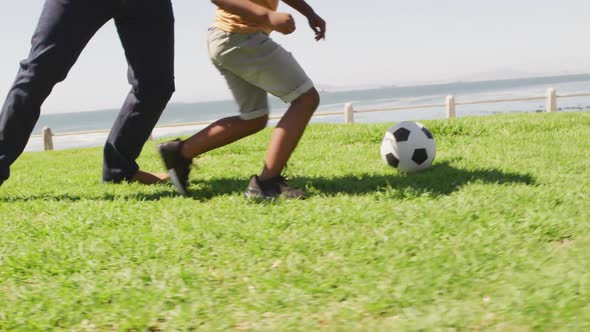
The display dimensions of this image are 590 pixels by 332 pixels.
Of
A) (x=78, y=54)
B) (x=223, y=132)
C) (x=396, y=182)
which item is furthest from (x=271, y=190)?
(x=78, y=54)

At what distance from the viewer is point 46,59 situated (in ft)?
13.6

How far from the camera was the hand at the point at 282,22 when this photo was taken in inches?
138

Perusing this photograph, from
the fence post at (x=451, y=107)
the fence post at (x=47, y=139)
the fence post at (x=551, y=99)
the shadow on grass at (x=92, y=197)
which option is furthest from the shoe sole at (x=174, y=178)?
the fence post at (x=551, y=99)

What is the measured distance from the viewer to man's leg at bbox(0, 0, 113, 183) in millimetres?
4133

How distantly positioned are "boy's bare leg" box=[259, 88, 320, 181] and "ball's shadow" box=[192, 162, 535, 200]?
350 millimetres

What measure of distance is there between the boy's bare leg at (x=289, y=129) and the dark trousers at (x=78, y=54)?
126 cm

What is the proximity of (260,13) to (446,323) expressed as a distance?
223cm

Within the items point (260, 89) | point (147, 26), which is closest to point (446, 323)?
point (260, 89)

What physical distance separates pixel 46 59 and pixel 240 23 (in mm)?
1400

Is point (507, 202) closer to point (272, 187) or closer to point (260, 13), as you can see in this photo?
point (272, 187)

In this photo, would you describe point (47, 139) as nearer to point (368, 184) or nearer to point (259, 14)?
point (368, 184)

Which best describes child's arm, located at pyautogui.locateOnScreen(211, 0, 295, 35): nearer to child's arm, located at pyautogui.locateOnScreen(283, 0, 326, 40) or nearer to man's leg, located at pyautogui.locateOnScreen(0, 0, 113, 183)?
child's arm, located at pyautogui.locateOnScreen(283, 0, 326, 40)

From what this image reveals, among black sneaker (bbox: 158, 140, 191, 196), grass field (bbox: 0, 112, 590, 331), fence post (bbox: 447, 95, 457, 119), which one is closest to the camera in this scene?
grass field (bbox: 0, 112, 590, 331)

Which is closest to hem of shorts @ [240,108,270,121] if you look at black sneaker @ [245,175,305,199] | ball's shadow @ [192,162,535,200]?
black sneaker @ [245,175,305,199]
